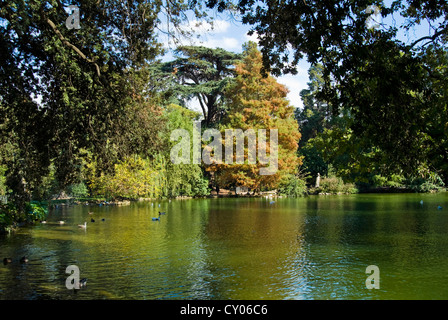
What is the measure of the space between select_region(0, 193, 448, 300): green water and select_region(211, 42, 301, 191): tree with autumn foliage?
49.1 ft

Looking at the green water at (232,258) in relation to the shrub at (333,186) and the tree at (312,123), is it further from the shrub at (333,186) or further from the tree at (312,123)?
the tree at (312,123)

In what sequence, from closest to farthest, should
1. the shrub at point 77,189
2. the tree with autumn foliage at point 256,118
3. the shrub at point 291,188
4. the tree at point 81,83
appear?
the tree at point 81,83
the shrub at point 77,189
the tree with autumn foliage at point 256,118
the shrub at point 291,188

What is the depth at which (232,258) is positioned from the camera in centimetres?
1095

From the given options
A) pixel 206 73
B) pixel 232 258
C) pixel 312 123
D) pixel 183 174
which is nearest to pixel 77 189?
pixel 183 174

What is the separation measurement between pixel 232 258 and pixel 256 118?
2327 cm

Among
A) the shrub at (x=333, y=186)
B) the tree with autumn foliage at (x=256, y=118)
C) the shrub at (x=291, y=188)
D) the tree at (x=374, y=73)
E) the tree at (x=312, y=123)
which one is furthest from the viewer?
the tree at (x=312, y=123)

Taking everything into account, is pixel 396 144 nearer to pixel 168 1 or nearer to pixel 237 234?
pixel 168 1

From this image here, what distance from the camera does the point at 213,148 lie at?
115 ft

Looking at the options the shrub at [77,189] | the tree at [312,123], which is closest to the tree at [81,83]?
the shrub at [77,189]

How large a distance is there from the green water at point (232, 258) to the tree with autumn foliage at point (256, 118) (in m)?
15.0

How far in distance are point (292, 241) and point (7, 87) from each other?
9.31 metres

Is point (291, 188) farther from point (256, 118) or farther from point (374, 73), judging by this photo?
point (374, 73)

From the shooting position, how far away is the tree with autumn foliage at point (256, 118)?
108 feet
